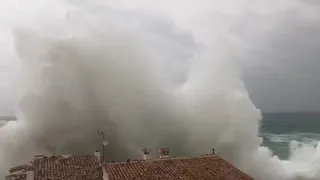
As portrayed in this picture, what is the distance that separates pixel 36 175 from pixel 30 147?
68.0 ft

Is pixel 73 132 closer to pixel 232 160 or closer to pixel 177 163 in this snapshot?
pixel 232 160

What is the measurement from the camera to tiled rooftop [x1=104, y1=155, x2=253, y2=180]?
59.4ft

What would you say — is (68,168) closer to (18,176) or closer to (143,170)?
(18,176)

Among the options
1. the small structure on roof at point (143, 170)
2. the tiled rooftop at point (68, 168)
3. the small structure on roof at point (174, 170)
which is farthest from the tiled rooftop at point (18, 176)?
the small structure on roof at point (174, 170)

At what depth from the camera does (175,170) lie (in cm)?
1897

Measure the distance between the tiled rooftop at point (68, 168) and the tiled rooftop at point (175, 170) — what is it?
3393 mm

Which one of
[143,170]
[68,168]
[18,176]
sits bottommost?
[18,176]

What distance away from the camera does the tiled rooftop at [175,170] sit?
18.1 m

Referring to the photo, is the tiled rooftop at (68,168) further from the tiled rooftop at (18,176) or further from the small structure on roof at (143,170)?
the tiled rooftop at (18,176)

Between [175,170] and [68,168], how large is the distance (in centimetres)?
740

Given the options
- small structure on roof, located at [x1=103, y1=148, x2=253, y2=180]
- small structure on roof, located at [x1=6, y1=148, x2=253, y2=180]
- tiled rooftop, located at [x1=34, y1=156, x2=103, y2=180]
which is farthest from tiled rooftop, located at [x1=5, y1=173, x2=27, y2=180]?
small structure on roof, located at [x1=103, y1=148, x2=253, y2=180]

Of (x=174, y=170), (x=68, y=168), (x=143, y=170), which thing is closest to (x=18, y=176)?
(x=68, y=168)

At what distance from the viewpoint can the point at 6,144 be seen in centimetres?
3988

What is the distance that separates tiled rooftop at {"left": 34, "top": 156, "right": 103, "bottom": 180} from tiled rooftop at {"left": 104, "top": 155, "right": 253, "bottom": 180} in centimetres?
339
